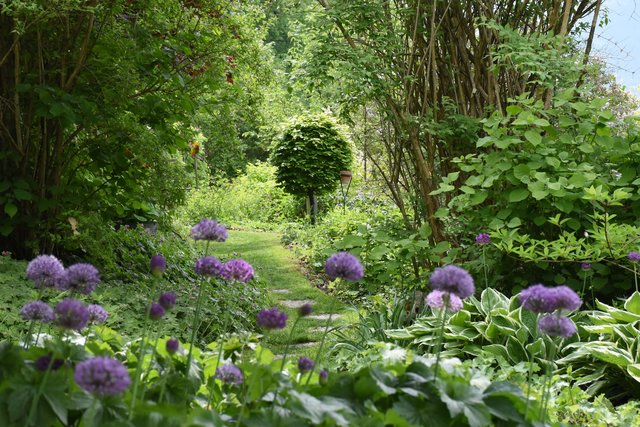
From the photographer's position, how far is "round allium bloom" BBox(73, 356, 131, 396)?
3.49ft

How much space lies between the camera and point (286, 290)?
715 centimetres

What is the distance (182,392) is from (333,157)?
11.5 meters

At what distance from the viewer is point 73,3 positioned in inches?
161

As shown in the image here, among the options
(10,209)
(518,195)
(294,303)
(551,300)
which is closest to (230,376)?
(551,300)

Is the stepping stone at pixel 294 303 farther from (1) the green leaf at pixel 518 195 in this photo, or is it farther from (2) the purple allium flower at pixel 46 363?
(2) the purple allium flower at pixel 46 363

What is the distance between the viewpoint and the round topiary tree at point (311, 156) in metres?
12.8

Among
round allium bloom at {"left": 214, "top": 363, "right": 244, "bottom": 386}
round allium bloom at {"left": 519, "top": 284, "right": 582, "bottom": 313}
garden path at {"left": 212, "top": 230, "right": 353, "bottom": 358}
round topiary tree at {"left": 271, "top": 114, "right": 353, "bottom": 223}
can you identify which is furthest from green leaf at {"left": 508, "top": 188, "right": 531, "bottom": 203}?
round topiary tree at {"left": 271, "top": 114, "right": 353, "bottom": 223}

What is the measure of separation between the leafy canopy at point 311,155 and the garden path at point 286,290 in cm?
110

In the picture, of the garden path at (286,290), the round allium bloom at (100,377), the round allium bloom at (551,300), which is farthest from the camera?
the garden path at (286,290)

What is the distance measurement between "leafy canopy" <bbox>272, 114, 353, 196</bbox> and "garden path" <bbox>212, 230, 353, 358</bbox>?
1099 millimetres

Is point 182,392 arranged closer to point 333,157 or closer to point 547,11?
point 547,11

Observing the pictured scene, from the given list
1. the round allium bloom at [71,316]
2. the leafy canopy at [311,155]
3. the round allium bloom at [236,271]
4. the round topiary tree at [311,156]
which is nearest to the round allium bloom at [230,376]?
the round allium bloom at [236,271]

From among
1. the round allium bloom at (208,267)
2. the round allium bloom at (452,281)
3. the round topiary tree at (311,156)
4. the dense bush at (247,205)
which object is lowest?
the dense bush at (247,205)

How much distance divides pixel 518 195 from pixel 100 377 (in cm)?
302
